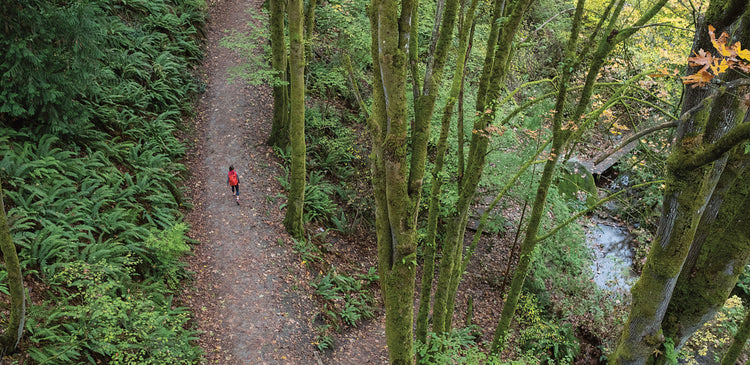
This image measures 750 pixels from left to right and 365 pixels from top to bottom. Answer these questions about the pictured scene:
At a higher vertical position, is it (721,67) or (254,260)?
(721,67)

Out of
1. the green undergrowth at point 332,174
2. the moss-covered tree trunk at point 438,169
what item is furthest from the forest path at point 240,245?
the moss-covered tree trunk at point 438,169

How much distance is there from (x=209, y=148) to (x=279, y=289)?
5841mm

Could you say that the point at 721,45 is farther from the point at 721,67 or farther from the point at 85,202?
the point at 85,202

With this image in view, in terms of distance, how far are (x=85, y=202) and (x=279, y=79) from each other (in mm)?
6188

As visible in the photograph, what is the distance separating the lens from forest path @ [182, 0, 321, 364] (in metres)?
8.12

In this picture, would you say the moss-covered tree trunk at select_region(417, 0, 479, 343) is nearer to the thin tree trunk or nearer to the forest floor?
the thin tree trunk

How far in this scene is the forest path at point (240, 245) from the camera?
812 centimetres

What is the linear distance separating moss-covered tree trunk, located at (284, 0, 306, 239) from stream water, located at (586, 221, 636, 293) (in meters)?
8.78

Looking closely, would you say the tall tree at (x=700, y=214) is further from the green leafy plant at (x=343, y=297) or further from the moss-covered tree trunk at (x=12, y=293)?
the moss-covered tree trunk at (x=12, y=293)

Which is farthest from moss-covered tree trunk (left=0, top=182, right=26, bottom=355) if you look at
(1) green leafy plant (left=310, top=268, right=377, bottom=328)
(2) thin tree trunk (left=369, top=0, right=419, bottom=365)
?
(1) green leafy plant (left=310, top=268, right=377, bottom=328)

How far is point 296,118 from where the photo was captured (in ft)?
32.9

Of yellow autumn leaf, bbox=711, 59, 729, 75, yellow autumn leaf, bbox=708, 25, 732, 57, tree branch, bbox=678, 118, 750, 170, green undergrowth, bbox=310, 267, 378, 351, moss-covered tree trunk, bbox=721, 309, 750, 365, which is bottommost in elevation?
green undergrowth, bbox=310, 267, 378, 351

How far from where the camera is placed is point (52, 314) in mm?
6090

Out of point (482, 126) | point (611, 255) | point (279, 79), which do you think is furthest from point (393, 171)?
point (611, 255)
